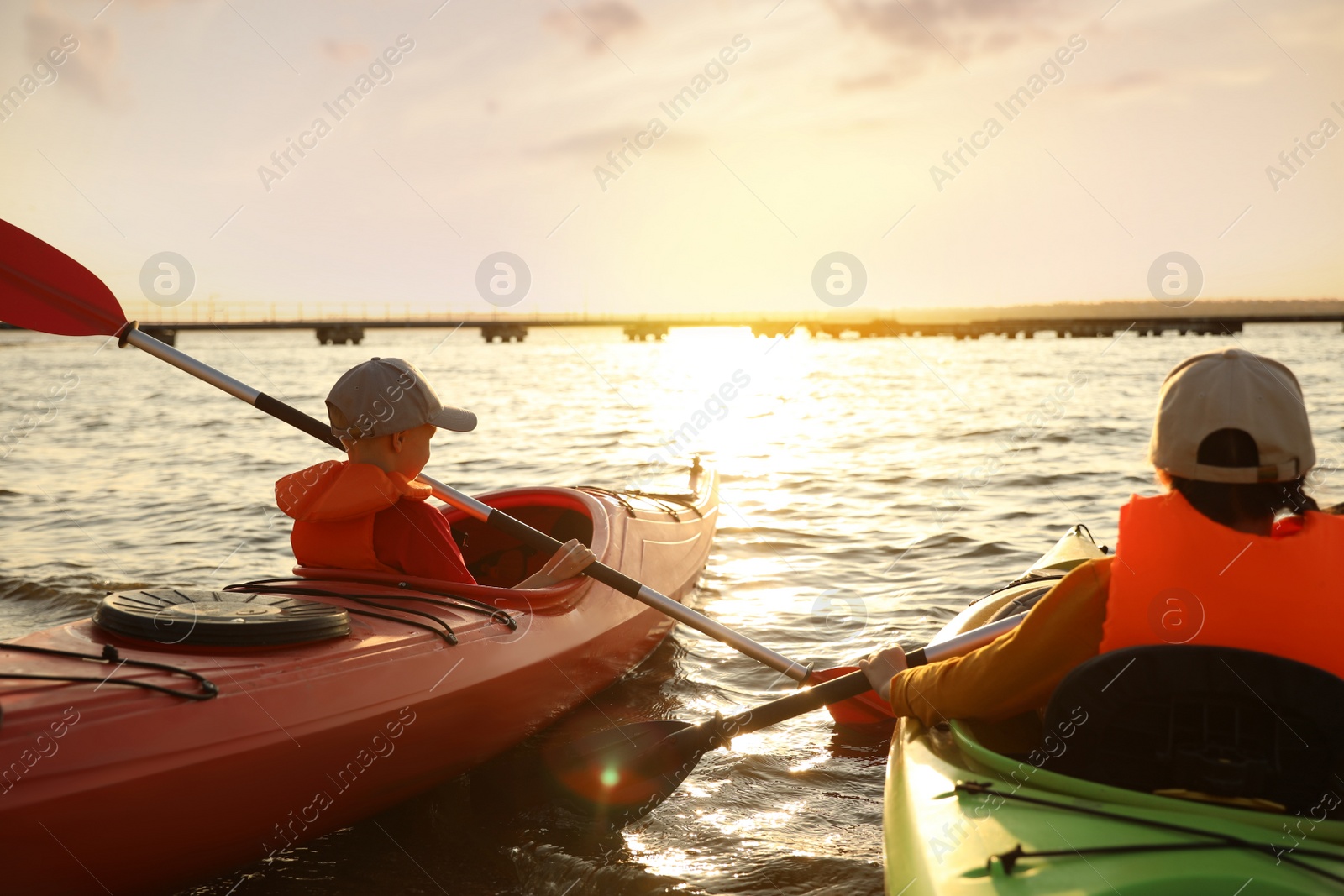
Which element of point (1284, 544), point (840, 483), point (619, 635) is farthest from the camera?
point (840, 483)

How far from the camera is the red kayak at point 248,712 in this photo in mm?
2271

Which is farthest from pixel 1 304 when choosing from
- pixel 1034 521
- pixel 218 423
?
pixel 218 423

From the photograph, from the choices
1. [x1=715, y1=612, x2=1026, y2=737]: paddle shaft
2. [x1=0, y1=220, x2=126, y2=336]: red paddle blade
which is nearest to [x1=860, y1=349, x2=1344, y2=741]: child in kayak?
[x1=715, y1=612, x2=1026, y2=737]: paddle shaft

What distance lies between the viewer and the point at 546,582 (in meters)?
4.09

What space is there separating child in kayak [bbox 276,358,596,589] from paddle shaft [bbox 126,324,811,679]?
46cm

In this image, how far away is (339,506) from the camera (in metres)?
3.45

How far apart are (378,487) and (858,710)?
2.32 meters

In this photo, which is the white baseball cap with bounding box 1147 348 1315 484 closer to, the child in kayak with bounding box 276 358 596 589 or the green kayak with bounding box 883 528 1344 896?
Answer: the green kayak with bounding box 883 528 1344 896

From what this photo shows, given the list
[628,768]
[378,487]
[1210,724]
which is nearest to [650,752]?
[628,768]

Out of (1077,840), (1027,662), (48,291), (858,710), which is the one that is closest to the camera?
(1077,840)

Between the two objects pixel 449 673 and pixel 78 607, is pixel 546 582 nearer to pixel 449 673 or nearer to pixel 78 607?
pixel 449 673

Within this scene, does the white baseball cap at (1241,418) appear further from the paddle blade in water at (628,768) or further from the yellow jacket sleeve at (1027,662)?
the paddle blade in water at (628,768)

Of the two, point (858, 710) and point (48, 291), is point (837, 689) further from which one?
point (48, 291)

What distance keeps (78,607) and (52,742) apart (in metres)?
4.64
